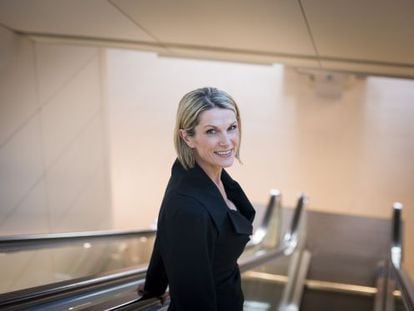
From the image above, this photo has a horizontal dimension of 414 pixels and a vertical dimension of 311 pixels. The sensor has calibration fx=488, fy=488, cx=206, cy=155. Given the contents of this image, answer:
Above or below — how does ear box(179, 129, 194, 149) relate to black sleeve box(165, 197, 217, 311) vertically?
above

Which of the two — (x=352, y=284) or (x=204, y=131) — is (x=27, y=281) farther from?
(x=352, y=284)

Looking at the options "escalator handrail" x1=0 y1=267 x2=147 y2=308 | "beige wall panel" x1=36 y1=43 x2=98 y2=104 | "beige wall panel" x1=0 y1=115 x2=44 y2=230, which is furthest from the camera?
"beige wall panel" x1=36 y1=43 x2=98 y2=104

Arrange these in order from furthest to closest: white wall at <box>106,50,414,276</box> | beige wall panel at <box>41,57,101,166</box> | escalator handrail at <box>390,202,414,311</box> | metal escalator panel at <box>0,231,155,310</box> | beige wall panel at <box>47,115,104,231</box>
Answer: white wall at <box>106,50,414,276</box>, beige wall panel at <box>47,115,104,231</box>, beige wall panel at <box>41,57,101,166</box>, escalator handrail at <box>390,202,414,311</box>, metal escalator panel at <box>0,231,155,310</box>

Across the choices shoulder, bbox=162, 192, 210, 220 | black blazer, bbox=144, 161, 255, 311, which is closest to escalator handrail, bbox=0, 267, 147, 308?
black blazer, bbox=144, 161, 255, 311

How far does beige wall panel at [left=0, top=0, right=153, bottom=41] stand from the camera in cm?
263

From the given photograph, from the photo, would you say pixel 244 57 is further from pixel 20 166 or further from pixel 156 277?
pixel 156 277

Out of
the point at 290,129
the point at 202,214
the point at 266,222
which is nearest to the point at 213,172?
the point at 202,214

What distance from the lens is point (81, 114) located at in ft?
15.6

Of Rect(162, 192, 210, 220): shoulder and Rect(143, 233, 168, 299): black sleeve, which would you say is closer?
Rect(162, 192, 210, 220): shoulder

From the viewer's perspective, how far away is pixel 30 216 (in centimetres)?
391

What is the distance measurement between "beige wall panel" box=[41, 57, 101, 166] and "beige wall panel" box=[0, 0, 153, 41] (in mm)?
953

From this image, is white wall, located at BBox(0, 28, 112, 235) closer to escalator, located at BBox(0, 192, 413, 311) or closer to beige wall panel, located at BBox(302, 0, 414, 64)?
escalator, located at BBox(0, 192, 413, 311)

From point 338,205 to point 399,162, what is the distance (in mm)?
1239

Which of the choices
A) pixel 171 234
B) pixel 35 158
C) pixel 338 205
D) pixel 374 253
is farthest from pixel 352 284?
pixel 171 234
